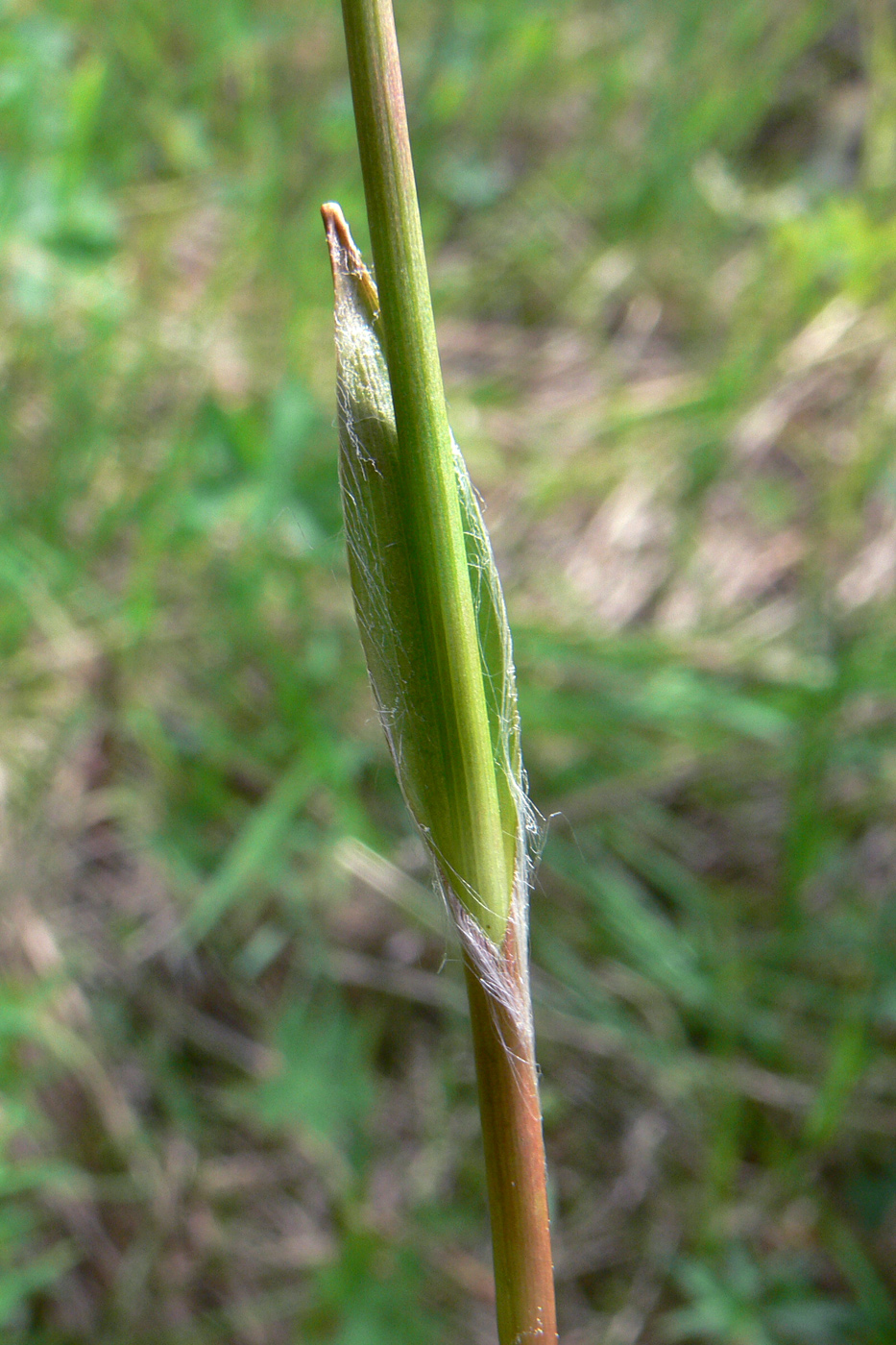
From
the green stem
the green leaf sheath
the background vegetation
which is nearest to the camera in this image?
the green stem

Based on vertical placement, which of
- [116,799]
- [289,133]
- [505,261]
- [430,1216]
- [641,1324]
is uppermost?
[289,133]

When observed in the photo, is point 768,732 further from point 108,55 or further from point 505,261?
point 108,55

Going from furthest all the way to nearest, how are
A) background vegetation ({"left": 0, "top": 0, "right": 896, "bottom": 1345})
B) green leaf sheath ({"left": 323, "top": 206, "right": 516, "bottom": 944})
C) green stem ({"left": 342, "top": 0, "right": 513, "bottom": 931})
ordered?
background vegetation ({"left": 0, "top": 0, "right": 896, "bottom": 1345})
green leaf sheath ({"left": 323, "top": 206, "right": 516, "bottom": 944})
green stem ({"left": 342, "top": 0, "right": 513, "bottom": 931})

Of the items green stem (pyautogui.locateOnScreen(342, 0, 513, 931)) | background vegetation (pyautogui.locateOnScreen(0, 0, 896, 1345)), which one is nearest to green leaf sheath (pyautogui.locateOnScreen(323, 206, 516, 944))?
green stem (pyautogui.locateOnScreen(342, 0, 513, 931))

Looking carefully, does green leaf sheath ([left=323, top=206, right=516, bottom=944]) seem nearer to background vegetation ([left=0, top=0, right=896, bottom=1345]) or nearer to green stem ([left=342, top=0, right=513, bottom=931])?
green stem ([left=342, top=0, right=513, bottom=931])

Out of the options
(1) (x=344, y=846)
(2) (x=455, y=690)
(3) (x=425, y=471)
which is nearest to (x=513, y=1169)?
(2) (x=455, y=690)

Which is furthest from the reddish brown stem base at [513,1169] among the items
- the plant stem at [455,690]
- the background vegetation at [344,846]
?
the background vegetation at [344,846]

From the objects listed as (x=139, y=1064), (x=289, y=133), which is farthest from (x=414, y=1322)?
(x=289, y=133)
